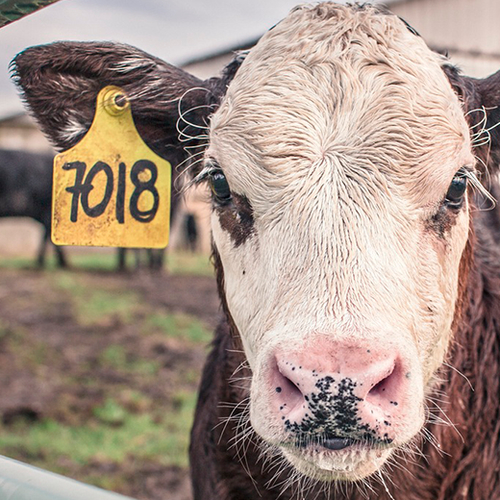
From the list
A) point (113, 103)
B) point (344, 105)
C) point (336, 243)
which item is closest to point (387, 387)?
point (336, 243)

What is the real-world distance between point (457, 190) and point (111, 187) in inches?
49.2

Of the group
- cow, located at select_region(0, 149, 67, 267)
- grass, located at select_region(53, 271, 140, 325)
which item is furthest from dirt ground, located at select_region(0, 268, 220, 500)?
cow, located at select_region(0, 149, 67, 267)

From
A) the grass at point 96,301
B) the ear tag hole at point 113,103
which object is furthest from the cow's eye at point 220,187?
the grass at point 96,301

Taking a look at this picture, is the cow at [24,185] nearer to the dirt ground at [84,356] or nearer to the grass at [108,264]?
the grass at [108,264]

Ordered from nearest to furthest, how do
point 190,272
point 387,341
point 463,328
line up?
point 387,341 < point 463,328 < point 190,272

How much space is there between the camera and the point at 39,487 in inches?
46.9

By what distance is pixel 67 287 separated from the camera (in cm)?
1044

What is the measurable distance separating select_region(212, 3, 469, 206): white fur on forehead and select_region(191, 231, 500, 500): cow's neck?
0.58 m

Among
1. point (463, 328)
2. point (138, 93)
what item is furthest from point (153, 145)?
point (463, 328)

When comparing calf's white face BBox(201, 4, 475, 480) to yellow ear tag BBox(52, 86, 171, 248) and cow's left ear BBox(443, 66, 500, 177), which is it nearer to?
cow's left ear BBox(443, 66, 500, 177)

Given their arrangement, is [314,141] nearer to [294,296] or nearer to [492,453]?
[294,296]

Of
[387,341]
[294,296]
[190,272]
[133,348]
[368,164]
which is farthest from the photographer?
[190,272]

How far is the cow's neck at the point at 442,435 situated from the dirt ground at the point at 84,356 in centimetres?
157

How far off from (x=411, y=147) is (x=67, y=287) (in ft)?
30.8
